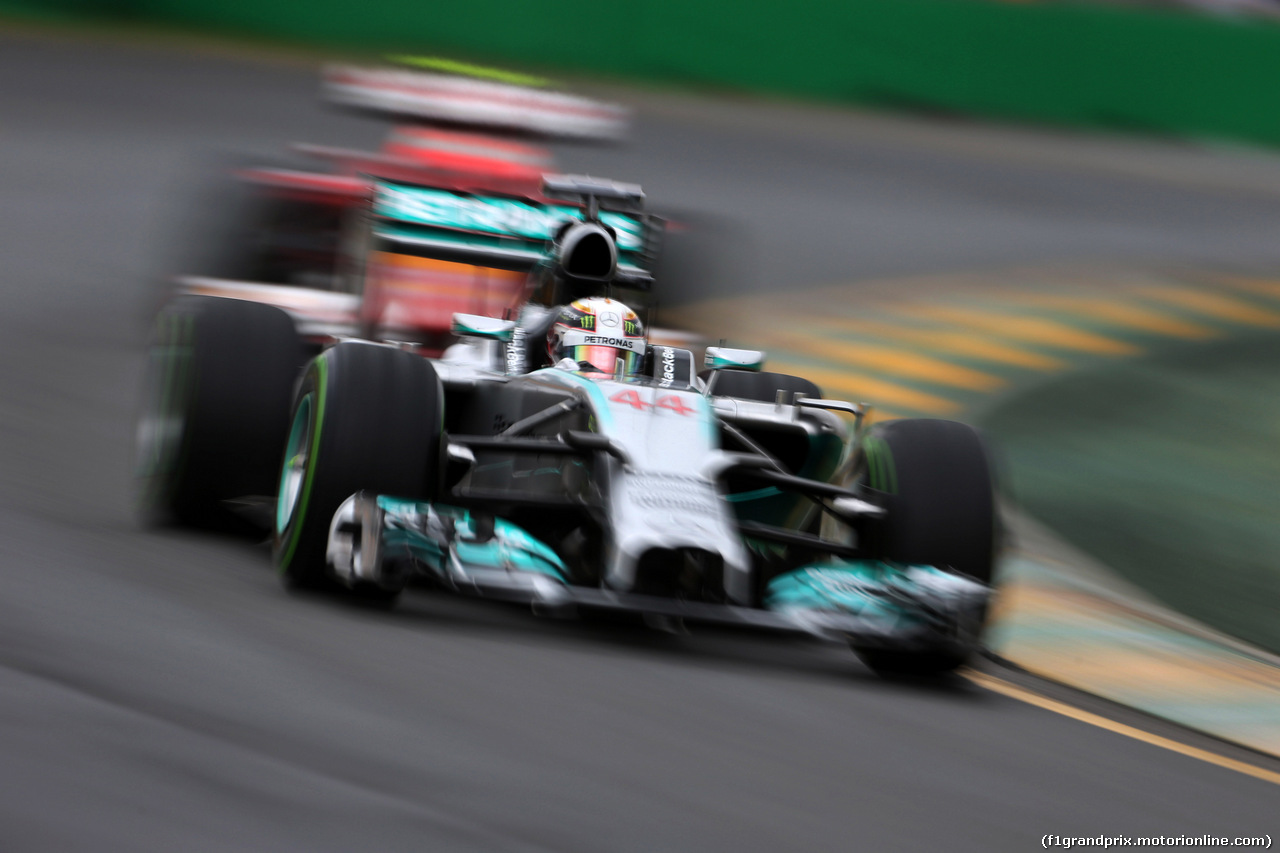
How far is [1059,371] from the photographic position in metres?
13.1

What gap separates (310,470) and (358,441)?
0.56 feet

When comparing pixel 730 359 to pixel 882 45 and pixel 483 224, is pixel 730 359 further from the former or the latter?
pixel 882 45

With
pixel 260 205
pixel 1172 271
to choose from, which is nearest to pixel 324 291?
pixel 260 205

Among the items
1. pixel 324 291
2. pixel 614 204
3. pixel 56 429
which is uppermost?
pixel 614 204

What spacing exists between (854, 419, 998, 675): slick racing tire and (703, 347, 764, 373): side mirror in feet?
5.01

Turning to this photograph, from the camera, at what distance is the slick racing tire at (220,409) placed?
21.8 feet

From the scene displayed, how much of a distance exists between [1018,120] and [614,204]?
1671cm

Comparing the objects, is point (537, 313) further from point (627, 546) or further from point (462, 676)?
point (462, 676)

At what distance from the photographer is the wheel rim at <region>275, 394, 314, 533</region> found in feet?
20.1

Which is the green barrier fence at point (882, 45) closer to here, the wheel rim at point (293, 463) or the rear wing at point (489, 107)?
the rear wing at point (489, 107)

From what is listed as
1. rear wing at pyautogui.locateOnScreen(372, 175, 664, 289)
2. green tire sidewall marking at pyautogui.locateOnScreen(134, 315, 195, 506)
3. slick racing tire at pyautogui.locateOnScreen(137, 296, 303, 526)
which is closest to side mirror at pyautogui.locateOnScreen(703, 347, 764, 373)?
rear wing at pyautogui.locateOnScreen(372, 175, 664, 289)

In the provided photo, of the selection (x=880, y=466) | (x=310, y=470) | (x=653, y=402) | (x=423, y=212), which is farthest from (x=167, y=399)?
(x=880, y=466)

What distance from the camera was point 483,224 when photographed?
29.0 feet

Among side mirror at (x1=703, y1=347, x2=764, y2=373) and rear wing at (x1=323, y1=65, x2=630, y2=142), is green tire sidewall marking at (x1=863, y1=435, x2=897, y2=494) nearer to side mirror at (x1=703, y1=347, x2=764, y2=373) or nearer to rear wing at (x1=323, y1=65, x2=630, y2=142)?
side mirror at (x1=703, y1=347, x2=764, y2=373)
